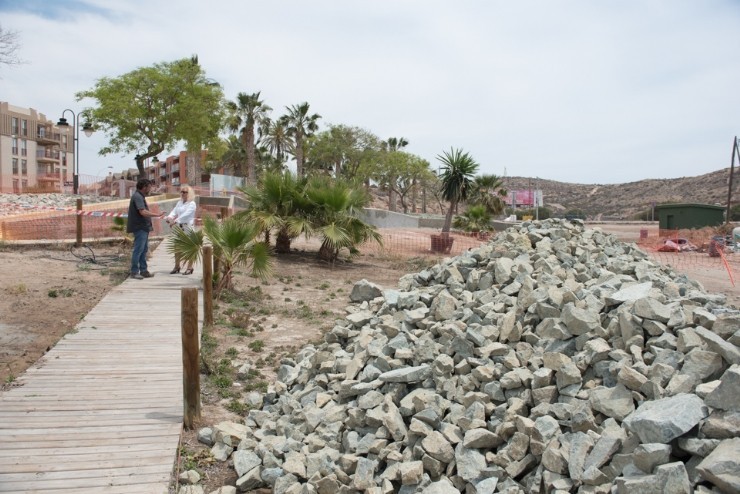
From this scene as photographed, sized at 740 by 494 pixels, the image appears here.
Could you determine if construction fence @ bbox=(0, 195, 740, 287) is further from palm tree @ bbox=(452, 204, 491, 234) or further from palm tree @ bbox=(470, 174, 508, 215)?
palm tree @ bbox=(470, 174, 508, 215)

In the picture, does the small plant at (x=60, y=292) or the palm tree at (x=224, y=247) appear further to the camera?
the palm tree at (x=224, y=247)

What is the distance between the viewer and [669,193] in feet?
252

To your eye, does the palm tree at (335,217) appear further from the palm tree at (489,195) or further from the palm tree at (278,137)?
the palm tree at (278,137)

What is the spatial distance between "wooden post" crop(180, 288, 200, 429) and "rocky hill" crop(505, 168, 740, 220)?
62233 millimetres

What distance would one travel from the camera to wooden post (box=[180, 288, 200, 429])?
5312 mm

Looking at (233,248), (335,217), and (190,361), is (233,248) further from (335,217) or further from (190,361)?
(335,217)

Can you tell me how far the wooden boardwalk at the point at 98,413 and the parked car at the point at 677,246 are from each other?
2256cm

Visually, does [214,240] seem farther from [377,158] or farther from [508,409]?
[377,158]

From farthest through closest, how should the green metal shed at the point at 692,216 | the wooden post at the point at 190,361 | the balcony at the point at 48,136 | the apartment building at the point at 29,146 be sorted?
the balcony at the point at 48,136 → the apartment building at the point at 29,146 → the green metal shed at the point at 692,216 → the wooden post at the point at 190,361

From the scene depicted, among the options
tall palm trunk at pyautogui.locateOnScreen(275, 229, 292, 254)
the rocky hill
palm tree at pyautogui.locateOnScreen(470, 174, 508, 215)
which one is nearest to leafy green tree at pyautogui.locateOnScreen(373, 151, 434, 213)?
the rocky hill

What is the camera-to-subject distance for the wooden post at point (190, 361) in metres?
5.31

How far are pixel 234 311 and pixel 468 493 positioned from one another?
6151mm

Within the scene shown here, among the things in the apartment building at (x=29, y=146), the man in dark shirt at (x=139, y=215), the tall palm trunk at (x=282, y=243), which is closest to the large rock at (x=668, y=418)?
the man in dark shirt at (x=139, y=215)

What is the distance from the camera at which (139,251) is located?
10898mm
